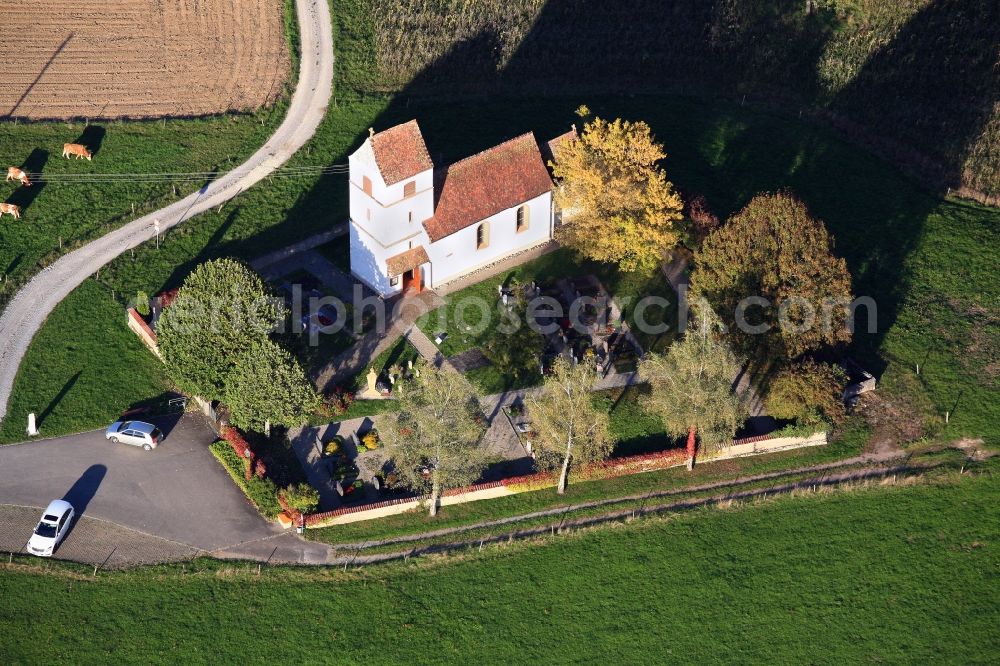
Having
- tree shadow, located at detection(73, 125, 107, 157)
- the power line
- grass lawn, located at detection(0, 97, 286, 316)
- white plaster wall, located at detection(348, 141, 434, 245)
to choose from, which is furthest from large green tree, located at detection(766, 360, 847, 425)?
tree shadow, located at detection(73, 125, 107, 157)

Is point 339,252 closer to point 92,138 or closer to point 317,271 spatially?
point 317,271

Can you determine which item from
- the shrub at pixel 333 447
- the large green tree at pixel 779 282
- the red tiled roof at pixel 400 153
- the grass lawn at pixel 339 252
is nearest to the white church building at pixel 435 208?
the red tiled roof at pixel 400 153

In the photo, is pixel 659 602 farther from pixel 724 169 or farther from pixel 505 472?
pixel 724 169

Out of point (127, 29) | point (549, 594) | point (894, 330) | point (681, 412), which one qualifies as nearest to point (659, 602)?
point (549, 594)

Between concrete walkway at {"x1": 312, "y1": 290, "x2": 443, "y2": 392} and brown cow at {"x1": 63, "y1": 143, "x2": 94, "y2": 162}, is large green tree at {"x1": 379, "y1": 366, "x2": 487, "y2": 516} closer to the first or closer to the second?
concrete walkway at {"x1": 312, "y1": 290, "x2": 443, "y2": 392}

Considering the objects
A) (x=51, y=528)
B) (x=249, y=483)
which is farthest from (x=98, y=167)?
(x=51, y=528)
